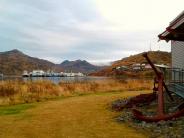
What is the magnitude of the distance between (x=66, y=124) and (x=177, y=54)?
44.4 ft

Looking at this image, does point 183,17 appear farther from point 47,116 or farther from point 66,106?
point 66,106

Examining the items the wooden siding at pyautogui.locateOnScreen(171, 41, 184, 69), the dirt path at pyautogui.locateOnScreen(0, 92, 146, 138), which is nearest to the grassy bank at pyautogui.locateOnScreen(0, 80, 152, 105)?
the dirt path at pyautogui.locateOnScreen(0, 92, 146, 138)

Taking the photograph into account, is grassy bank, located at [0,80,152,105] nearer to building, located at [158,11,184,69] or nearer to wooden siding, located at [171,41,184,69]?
wooden siding, located at [171,41,184,69]

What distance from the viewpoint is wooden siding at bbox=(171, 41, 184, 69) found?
27.9 metres

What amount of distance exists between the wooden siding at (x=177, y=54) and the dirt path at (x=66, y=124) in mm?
6670

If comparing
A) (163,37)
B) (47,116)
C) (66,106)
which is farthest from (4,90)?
(163,37)

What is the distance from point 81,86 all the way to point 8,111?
14.8 m

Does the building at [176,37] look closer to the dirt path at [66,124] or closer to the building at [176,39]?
the building at [176,39]

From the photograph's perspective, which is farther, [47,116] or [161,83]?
[47,116]

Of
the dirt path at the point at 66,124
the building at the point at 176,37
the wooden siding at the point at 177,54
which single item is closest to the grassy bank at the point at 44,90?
the dirt path at the point at 66,124

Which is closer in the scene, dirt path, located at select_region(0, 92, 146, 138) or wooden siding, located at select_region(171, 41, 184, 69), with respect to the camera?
dirt path, located at select_region(0, 92, 146, 138)

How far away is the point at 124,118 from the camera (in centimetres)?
1903

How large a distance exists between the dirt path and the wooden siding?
667cm

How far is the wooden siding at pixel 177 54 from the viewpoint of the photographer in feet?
91.6
